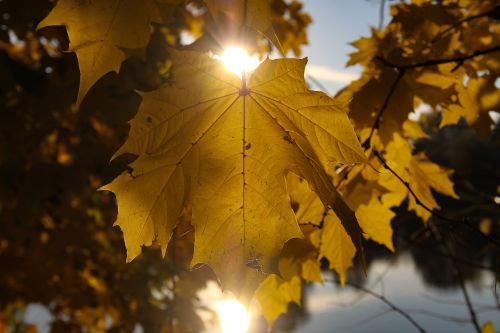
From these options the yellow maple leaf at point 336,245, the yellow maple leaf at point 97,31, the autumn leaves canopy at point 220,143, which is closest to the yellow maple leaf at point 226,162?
the autumn leaves canopy at point 220,143

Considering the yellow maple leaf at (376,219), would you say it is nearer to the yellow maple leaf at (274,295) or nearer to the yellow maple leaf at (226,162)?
the yellow maple leaf at (274,295)

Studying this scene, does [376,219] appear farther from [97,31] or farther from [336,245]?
[97,31]

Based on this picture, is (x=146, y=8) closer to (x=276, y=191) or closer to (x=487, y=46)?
(x=276, y=191)

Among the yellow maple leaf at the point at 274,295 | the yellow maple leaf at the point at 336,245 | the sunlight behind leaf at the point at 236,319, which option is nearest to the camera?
the sunlight behind leaf at the point at 236,319

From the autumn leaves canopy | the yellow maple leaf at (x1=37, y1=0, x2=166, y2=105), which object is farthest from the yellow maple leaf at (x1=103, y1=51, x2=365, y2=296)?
the yellow maple leaf at (x1=37, y1=0, x2=166, y2=105)

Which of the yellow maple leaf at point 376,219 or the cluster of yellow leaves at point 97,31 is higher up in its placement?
the yellow maple leaf at point 376,219

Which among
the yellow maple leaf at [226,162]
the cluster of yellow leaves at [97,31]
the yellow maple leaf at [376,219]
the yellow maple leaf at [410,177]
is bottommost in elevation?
the yellow maple leaf at [226,162]

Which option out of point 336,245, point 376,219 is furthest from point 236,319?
point 376,219
